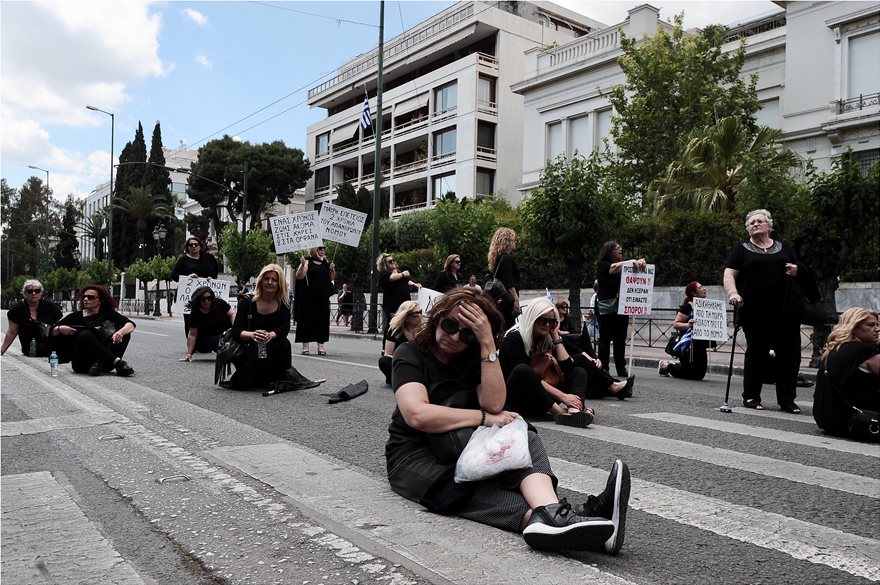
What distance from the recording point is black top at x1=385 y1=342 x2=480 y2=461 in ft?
12.5

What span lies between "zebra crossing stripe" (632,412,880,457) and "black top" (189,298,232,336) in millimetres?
7000

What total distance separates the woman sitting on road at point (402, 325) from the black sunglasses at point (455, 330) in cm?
133

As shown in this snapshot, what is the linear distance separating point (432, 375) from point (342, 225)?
12035mm

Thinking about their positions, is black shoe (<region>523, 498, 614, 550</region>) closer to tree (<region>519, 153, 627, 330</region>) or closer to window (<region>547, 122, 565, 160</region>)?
tree (<region>519, 153, 627, 330</region>)

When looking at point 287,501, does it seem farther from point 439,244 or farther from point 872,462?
point 439,244

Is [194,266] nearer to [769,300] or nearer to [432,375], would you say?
[769,300]

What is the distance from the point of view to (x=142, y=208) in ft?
242

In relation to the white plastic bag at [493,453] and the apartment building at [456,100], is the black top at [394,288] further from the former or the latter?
the apartment building at [456,100]

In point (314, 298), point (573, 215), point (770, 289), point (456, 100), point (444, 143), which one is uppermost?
point (456, 100)

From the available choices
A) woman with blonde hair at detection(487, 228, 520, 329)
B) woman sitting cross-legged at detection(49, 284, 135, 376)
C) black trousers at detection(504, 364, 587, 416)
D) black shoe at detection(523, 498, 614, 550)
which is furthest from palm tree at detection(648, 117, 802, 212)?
black shoe at detection(523, 498, 614, 550)

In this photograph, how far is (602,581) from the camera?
2846 millimetres

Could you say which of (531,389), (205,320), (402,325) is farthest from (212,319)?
(531,389)

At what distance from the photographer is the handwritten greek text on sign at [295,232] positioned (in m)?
13.3

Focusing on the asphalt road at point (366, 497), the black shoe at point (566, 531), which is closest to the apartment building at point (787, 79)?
Result: the asphalt road at point (366, 497)
